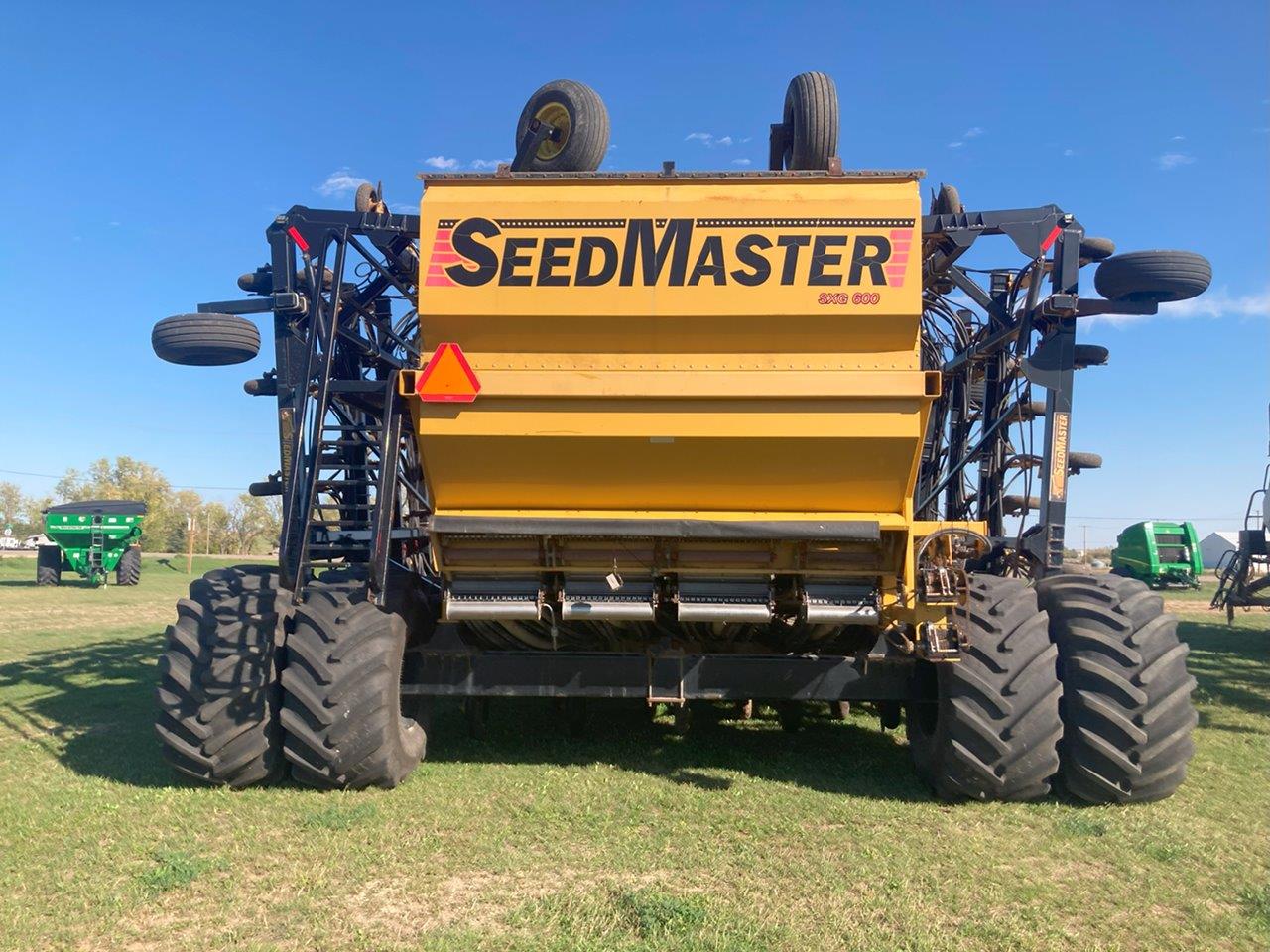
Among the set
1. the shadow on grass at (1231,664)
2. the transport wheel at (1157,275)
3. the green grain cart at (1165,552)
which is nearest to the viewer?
the transport wheel at (1157,275)

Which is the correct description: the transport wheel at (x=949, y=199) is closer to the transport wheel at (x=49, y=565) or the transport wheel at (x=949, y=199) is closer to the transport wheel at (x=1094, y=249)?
the transport wheel at (x=1094, y=249)

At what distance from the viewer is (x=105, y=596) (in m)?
22.4

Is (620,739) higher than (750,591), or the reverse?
(750,591)

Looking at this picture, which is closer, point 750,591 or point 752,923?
point 752,923

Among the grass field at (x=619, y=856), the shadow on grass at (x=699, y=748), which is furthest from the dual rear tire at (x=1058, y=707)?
the shadow on grass at (x=699, y=748)

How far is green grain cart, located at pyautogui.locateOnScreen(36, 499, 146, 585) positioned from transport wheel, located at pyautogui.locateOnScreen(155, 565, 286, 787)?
2523 cm

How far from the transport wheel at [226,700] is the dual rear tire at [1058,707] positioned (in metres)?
4.04

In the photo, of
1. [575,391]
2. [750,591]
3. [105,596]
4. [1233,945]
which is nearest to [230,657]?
[575,391]

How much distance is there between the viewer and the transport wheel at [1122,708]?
4.97 m

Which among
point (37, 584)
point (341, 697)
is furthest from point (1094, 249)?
point (37, 584)

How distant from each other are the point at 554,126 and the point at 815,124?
177 centimetres

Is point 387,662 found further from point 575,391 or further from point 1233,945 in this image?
point 1233,945

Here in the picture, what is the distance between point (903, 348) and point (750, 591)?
1.70m

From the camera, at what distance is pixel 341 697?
500 centimetres
